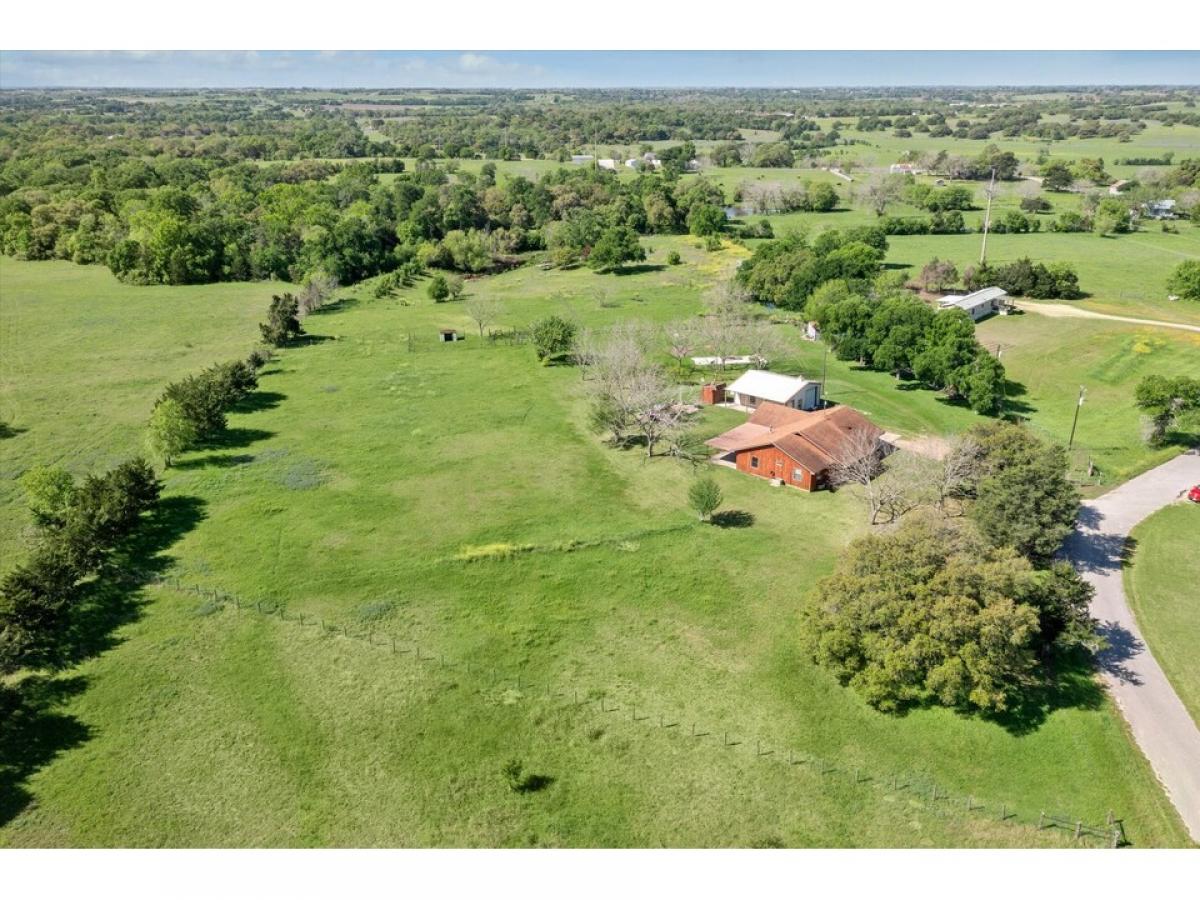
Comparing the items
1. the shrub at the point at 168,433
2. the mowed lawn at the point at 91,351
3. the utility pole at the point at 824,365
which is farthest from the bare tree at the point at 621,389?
the mowed lawn at the point at 91,351

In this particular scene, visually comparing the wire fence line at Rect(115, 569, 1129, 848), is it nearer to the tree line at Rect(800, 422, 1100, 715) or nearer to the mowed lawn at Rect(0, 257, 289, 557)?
the tree line at Rect(800, 422, 1100, 715)

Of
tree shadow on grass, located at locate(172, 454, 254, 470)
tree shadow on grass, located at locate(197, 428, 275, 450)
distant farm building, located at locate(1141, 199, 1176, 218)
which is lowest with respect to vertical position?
tree shadow on grass, located at locate(172, 454, 254, 470)

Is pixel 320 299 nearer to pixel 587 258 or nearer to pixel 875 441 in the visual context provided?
pixel 587 258

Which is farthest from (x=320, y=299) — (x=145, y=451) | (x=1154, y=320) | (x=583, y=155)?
(x=583, y=155)

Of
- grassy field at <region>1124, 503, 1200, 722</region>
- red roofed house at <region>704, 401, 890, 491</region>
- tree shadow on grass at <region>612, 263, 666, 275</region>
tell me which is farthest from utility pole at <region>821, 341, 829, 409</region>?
tree shadow on grass at <region>612, 263, 666, 275</region>

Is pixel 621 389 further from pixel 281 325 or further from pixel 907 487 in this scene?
pixel 281 325
